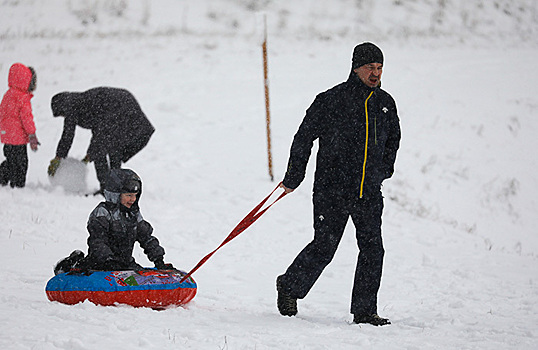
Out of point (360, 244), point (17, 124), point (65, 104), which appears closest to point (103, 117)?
point (65, 104)

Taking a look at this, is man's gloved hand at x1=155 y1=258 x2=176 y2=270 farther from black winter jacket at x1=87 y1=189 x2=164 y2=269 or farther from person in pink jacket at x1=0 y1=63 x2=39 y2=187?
person in pink jacket at x1=0 y1=63 x2=39 y2=187

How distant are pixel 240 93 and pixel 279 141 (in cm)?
288

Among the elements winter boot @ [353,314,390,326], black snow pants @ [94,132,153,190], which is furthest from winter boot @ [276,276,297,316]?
black snow pants @ [94,132,153,190]

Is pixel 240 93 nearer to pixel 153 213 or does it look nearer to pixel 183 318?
pixel 153 213

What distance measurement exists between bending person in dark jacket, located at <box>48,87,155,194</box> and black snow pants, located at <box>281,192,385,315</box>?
14.8 feet

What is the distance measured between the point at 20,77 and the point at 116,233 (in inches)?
182

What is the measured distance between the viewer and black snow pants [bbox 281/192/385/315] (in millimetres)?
4355

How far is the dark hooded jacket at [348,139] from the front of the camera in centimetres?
432

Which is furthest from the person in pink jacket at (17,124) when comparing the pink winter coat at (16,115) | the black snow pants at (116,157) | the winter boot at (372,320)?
the winter boot at (372,320)

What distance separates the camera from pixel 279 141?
1168cm

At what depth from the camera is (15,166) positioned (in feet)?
28.1

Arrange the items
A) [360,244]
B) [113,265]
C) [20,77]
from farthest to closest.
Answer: [20,77], [113,265], [360,244]

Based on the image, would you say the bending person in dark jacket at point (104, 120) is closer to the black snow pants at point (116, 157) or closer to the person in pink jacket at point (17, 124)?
the black snow pants at point (116, 157)

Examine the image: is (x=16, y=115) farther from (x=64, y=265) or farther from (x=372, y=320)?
(x=372, y=320)
